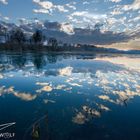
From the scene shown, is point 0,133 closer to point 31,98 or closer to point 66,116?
point 66,116

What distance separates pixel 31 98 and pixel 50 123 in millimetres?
9303


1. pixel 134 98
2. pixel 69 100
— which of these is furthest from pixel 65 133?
pixel 134 98

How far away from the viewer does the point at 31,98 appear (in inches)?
1173

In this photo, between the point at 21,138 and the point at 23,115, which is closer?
the point at 21,138

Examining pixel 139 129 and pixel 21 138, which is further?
pixel 139 129

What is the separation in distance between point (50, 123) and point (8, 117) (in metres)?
3.95

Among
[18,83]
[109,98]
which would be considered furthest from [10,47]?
[109,98]

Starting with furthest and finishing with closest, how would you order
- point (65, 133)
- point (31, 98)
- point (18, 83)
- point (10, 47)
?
1. point (10, 47)
2. point (18, 83)
3. point (31, 98)
4. point (65, 133)

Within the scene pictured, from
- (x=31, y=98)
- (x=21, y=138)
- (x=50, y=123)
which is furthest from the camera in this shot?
(x=31, y=98)

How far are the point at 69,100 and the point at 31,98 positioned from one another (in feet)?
15.7

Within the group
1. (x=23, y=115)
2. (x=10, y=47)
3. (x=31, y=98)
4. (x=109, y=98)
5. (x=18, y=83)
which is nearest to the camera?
(x=23, y=115)

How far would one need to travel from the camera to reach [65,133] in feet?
62.7

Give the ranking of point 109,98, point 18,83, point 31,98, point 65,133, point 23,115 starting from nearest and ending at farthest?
point 65,133, point 23,115, point 31,98, point 109,98, point 18,83

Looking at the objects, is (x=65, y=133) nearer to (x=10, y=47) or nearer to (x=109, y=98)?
(x=109, y=98)
